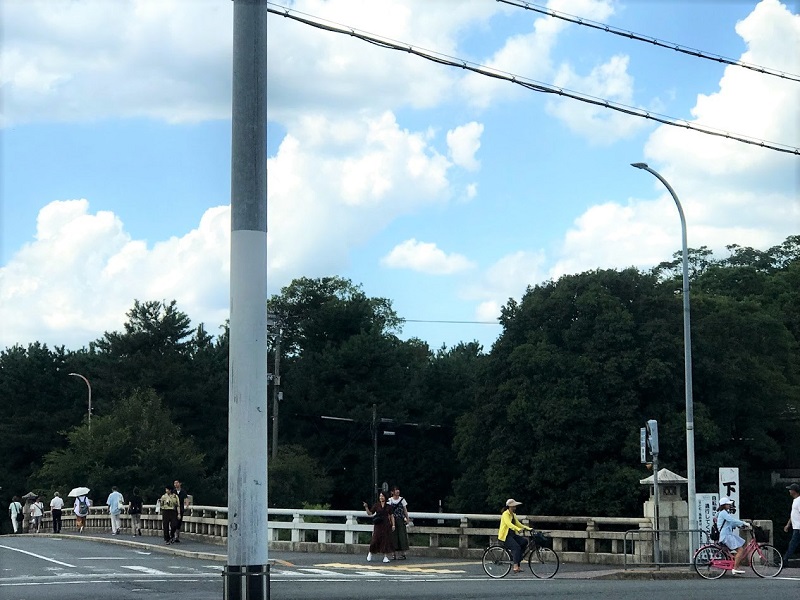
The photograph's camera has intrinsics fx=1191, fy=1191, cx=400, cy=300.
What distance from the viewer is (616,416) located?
56.5 meters

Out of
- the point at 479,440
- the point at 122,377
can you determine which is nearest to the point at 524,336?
the point at 479,440

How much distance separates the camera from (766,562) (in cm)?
2231

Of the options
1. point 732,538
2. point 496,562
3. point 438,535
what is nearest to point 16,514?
point 438,535

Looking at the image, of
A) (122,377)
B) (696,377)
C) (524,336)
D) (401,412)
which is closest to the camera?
(696,377)

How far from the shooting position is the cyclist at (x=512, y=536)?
2344 centimetres

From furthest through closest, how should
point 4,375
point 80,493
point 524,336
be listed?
point 4,375, point 524,336, point 80,493

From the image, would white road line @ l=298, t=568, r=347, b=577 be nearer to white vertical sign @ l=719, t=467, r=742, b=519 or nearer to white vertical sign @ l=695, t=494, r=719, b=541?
white vertical sign @ l=695, t=494, r=719, b=541

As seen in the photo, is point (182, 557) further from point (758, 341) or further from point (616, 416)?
point (758, 341)

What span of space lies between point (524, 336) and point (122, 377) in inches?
1631

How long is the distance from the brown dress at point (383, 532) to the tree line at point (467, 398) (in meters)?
28.0

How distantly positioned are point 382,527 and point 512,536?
5.20 meters

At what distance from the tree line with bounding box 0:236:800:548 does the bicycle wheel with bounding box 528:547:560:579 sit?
3116 centimetres

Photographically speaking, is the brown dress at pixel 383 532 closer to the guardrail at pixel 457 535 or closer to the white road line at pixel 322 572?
the guardrail at pixel 457 535

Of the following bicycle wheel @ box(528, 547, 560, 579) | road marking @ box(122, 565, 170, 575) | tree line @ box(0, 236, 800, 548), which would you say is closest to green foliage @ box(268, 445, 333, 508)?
tree line @ box(0, 236, 800, 548)
